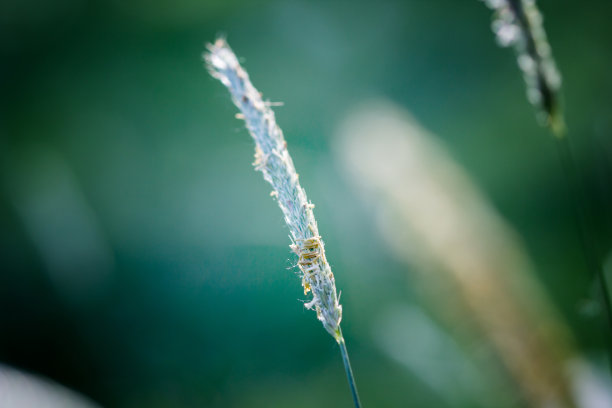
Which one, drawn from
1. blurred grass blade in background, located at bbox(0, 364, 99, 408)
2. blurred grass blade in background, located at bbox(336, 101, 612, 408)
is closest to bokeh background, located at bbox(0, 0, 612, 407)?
blurred grass blade in background, located at bbox(336, 101, 612, 408)

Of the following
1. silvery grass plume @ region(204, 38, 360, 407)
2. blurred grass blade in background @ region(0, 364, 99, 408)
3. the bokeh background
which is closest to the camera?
silvery grass plume @ region(204, 38, 360, 407)

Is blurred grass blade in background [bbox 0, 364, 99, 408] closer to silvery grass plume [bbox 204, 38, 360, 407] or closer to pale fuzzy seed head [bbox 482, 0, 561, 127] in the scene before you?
silvery grass plume [bbox 204, 38, 360, 407]

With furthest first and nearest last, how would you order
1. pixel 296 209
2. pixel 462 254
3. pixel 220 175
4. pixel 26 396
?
pixel 220 175 < pixel 462 254 < pixel 26 396 < pixel 296 209

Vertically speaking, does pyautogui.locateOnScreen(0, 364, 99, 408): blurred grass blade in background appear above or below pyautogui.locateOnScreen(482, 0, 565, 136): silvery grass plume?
below

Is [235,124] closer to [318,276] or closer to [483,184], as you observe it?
[483,184]

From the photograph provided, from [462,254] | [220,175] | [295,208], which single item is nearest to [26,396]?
[295,208]

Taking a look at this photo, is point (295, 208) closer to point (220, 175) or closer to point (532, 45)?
point (532, 45)
